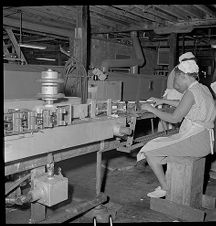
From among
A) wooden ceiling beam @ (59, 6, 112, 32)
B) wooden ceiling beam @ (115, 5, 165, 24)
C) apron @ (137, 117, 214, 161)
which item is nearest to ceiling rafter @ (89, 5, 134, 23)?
wooden ceiling beam @ (115, 5, 165, 24)

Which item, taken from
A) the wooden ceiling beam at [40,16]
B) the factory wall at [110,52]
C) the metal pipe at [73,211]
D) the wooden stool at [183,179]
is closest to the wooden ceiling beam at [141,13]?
the wooden ceiling beam at [40,16]

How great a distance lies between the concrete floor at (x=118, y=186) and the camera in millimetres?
2732

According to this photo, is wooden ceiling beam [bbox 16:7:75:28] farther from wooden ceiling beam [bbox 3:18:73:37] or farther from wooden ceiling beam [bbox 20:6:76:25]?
wooden ceiling beam [bbox 3:18:73:37]

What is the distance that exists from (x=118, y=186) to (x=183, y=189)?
1.03m

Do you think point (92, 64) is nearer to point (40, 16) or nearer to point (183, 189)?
point (40, 16)

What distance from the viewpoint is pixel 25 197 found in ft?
6.26

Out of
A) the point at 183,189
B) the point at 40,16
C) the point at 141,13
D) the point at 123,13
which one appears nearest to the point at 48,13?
the point at 40,16

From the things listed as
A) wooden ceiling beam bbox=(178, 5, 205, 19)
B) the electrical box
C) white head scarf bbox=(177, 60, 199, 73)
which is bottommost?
the electrical box

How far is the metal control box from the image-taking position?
75.4 inches

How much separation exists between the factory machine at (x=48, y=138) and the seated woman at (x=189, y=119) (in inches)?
14.3

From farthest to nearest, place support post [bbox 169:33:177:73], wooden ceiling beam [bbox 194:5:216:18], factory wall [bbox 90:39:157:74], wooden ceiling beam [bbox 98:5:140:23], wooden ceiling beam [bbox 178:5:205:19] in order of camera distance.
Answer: factory wall [bbox 90:39:157:74]
support post [bbox 169:33:177:73]
wooden ceiling beam [bbox 98:5:140:23]
wooden ceiling beam [bbox 178:5:205:19]
wooden ceiling beam [bbox 194:5:216:18]

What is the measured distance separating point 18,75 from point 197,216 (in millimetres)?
3124

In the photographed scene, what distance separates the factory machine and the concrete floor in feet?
1.32

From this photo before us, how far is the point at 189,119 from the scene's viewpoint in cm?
273
